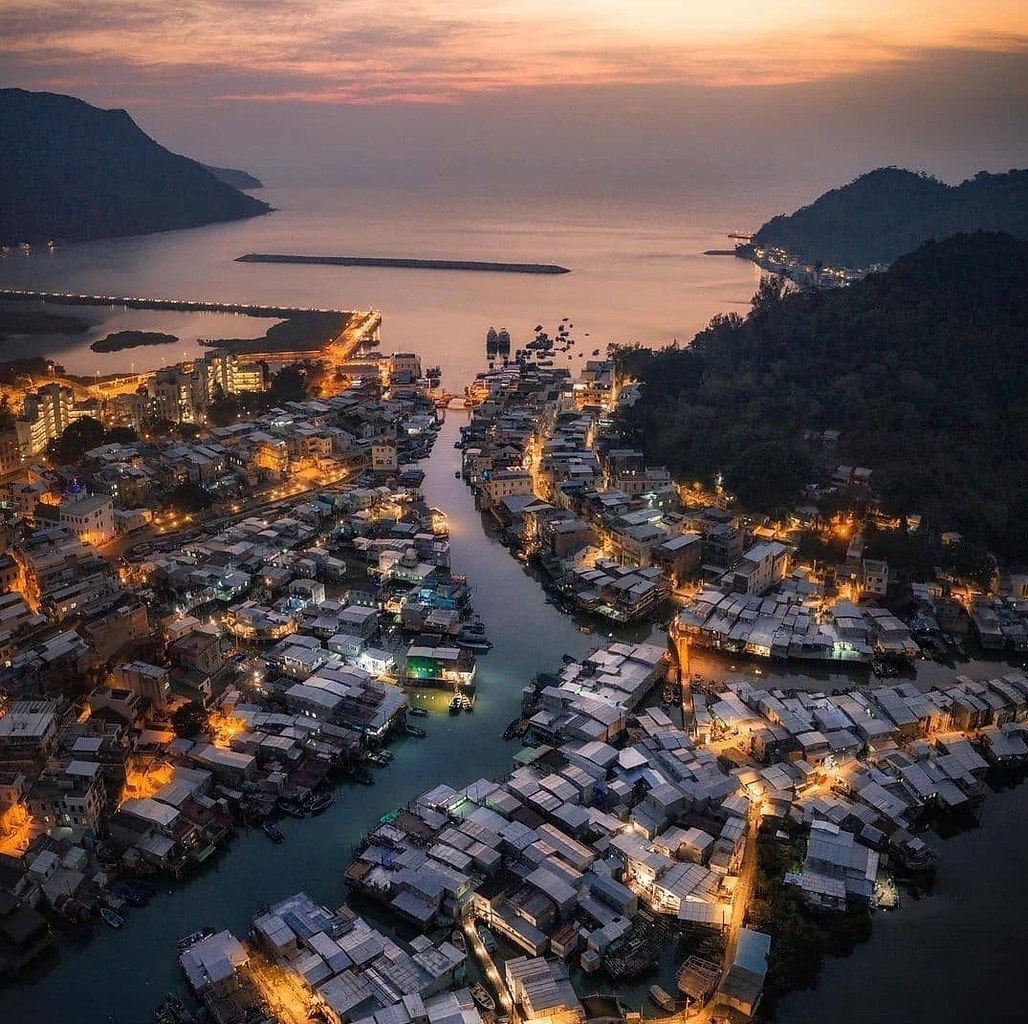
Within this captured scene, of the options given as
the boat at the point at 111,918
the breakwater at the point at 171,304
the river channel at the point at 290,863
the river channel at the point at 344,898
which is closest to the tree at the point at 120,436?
the river channel at the point at 290,863

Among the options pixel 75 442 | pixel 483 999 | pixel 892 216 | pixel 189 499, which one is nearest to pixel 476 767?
pixel 483 999

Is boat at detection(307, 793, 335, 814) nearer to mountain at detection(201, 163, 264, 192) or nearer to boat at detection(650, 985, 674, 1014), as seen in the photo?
boat at detection(650, 985, 674, 1014)

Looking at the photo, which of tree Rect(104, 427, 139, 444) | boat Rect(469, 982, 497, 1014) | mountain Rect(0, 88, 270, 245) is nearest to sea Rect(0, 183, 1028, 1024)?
boat Rect(469, 982, 497, 1014)

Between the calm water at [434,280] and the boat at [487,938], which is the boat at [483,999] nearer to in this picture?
the boat at [487,938]

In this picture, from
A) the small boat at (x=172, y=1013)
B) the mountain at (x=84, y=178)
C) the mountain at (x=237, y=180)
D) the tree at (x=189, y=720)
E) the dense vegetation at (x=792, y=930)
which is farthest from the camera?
the mountain at (x=237, y=180)

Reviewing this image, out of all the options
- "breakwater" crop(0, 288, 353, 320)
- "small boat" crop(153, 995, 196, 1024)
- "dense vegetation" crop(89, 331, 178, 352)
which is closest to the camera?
"small boat" crop(153, 995, 196, 1024)

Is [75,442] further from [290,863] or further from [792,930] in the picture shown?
[792,930]

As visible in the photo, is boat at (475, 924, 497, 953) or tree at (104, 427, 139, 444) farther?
tree at (104, 427, 139, 444)
